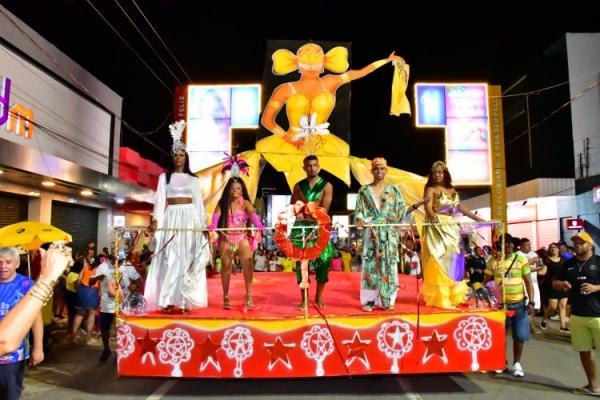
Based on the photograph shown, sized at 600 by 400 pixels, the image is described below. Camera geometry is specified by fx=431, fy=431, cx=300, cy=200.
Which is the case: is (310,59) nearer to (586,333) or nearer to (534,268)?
(534,268)

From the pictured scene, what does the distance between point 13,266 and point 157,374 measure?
6.39 feet

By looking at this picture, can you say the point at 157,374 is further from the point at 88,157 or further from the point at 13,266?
the point at 88,157

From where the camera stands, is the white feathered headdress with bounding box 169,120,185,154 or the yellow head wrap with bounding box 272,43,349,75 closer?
the white feathered headdress with bounding box 169,120,185,154

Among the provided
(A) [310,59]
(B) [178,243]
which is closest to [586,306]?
(B) [178,243]

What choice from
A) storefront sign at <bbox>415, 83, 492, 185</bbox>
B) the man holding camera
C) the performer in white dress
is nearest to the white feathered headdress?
the performer in white dress

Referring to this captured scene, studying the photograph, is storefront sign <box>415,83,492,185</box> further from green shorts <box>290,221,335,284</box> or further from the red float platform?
the red float platform

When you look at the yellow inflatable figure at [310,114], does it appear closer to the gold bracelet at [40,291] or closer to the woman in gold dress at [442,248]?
the woman in gold dress at [442,248]

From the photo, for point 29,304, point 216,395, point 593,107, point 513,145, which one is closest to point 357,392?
point 216,395

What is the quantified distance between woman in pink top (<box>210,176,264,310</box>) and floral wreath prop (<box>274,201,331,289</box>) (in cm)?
72

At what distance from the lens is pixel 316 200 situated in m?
5.59

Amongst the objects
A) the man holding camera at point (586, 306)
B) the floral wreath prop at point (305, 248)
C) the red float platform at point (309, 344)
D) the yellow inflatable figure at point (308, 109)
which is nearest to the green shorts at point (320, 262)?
the floral wreath prop at point (305, 248)

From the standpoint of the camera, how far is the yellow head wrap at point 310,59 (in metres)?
8.70

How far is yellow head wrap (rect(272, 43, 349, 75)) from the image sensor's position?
8.70 m

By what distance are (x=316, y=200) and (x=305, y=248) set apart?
93 centimetres
